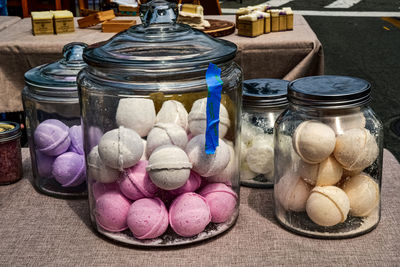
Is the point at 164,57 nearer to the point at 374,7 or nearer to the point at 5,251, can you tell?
the point at 5,251

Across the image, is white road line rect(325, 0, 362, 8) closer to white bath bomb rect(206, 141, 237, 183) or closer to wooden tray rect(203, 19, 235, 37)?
wooden tray rect(203, 19, 235, 37)

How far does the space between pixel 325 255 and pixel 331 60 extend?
4.25 metres

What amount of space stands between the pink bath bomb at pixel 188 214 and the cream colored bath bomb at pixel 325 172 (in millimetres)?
177

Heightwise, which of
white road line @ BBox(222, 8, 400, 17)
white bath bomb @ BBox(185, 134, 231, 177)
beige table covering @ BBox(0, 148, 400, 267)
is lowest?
white road line @ BBox(222, 8, 400, 17)

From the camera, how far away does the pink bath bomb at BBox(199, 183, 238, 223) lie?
83 cm

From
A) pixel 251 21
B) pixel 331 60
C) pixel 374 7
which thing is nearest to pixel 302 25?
pixel 251 21

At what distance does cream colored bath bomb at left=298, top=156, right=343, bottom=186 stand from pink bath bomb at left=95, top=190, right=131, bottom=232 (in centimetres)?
30

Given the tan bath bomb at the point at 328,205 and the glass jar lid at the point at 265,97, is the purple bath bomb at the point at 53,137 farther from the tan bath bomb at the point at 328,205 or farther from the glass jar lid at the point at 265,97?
the tan bath bomb at the point at 328,205

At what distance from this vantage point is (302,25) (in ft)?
7.50

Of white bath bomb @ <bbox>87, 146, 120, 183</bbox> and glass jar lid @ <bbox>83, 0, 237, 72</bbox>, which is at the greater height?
glass jar lid @ <bbox>83, 0, 237, 72</bbox>

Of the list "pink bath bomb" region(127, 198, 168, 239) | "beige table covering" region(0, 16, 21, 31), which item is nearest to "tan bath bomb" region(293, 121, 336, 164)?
"pink bath bomb" region(127, 198, 168, 239)

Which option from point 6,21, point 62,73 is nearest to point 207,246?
point 62,73

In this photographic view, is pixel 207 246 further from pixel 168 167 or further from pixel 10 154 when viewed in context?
pixel 10 154

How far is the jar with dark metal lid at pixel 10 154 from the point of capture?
3.37 feet
